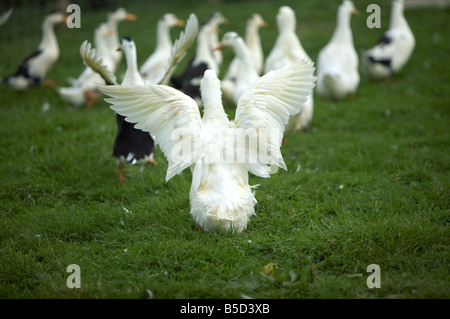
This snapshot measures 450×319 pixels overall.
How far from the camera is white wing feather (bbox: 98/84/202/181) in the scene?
10.8ft

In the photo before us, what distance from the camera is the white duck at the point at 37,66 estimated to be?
25.6 ft

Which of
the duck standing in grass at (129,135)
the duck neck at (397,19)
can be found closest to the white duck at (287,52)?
the duck standing in grass at (129,135)

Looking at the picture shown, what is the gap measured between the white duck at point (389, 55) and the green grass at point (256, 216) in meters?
1.24

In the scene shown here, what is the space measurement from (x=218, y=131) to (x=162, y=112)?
0.44 metres

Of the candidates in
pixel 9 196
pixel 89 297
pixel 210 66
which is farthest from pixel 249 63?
pixel 89 297

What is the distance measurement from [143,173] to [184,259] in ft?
5.90

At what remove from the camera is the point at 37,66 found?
7961 millimetres

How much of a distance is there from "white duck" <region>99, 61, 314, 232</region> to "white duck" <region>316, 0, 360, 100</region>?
3352mm

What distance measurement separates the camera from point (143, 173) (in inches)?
187

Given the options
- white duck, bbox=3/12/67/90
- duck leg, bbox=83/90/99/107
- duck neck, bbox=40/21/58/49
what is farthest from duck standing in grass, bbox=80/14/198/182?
duck neck, bbox=40/21/58/49

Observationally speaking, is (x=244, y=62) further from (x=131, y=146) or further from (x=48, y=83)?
(x=48, y=83)

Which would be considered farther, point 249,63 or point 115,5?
point 115,5

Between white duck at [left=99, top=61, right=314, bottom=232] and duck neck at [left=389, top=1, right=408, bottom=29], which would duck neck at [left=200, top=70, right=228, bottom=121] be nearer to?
white duck at [left=99, top=61, right=314, bottom=232]

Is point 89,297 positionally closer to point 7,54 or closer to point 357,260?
point 357,260
